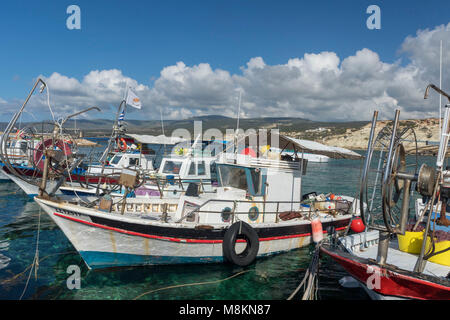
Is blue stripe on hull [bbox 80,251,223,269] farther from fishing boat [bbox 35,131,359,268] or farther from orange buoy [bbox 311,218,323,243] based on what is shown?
orange buoy [bbox 311,218,323,243]

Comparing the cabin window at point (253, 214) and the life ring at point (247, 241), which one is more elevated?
the cabin window at point (253, 214)

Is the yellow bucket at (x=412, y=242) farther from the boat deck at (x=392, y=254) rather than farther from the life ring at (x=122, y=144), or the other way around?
the life ring at (x=122, y=144)

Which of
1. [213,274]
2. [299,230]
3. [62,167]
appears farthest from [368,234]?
[62,167]

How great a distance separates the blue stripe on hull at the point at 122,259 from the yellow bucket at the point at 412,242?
610 cm

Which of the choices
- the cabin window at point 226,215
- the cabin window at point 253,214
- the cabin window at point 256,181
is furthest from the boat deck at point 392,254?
the cabin window at point 226,215

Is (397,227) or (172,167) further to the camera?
(172,167)

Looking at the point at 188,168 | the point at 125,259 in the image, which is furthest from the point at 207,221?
the point at 188,168

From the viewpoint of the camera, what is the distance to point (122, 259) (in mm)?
9617

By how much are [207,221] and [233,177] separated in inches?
93.1

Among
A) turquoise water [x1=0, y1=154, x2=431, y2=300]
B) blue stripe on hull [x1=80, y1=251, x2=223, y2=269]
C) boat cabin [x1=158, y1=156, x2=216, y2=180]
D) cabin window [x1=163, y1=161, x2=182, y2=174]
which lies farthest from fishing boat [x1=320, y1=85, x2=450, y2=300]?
cabin window [x1=163, y1=161, x2=182, y2=174]

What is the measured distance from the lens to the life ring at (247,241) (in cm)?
980

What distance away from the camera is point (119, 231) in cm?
920

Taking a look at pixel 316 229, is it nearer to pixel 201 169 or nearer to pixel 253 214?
pixel 253 214

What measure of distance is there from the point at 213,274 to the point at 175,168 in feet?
30.5
